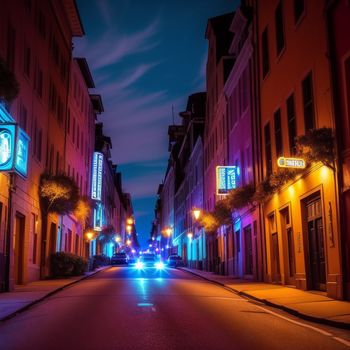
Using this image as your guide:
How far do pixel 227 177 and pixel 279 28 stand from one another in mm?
11855

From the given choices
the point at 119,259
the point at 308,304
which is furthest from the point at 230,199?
the point at 119,259

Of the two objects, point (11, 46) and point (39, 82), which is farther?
point (39, 82)

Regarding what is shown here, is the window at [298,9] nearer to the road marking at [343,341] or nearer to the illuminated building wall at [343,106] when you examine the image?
the illuminated building wall at [343,106]

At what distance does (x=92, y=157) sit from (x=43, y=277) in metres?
26.5

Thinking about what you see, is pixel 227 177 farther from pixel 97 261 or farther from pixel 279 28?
pixel 97 261

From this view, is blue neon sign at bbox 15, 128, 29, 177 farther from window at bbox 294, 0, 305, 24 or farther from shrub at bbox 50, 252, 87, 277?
shrub at bbox 50, 252, 87, 277

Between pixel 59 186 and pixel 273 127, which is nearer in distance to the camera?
pixel 273 127

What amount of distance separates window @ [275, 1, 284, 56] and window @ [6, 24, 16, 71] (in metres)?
11.0

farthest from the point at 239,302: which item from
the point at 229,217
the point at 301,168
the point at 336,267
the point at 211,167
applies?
the point at 211,167

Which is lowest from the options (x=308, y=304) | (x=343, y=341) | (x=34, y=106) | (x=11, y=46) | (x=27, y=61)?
(x=343, y=341)

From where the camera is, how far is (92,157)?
54406mm

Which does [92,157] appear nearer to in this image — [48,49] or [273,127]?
[48,49]

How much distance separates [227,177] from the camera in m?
32.7

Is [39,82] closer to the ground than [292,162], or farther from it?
farther from it
